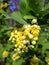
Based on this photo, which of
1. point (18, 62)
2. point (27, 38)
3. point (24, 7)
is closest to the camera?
point (27, 38)

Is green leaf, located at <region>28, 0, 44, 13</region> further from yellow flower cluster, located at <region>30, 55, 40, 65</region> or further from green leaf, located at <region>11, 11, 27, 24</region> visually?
yellow flower cluster, located at <region>30, 55, 40, 65</region>

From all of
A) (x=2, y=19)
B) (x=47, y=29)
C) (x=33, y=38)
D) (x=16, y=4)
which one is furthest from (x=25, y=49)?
(x=16, y=4)

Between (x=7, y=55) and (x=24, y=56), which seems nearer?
(x=24, y=56)

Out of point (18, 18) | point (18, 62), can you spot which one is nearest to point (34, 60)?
point (18, 62)

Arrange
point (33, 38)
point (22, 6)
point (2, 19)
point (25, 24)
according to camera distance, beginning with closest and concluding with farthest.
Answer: point (33, 38), point (25, 24), point (22, 6), point (2, 19)

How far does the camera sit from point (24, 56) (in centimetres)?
197

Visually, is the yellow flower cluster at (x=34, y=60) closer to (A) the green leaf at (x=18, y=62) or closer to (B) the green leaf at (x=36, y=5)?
(A) the green leaf at (x=18, y=62)

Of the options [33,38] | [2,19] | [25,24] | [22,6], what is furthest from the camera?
[2,19]

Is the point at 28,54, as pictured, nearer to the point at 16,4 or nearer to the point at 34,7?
the point at 34,7

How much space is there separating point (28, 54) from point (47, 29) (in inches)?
9.5

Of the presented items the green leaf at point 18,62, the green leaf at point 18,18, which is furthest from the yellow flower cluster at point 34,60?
the green leaf at point 18,18

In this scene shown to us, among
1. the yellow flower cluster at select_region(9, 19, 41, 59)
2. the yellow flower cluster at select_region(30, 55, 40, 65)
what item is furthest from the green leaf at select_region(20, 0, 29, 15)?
the yellow flower cluster at select_region(30, 55, 40, 65)

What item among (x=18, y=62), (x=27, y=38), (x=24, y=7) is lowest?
(x=18, y=62)

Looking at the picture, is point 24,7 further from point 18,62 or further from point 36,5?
point 18,62
